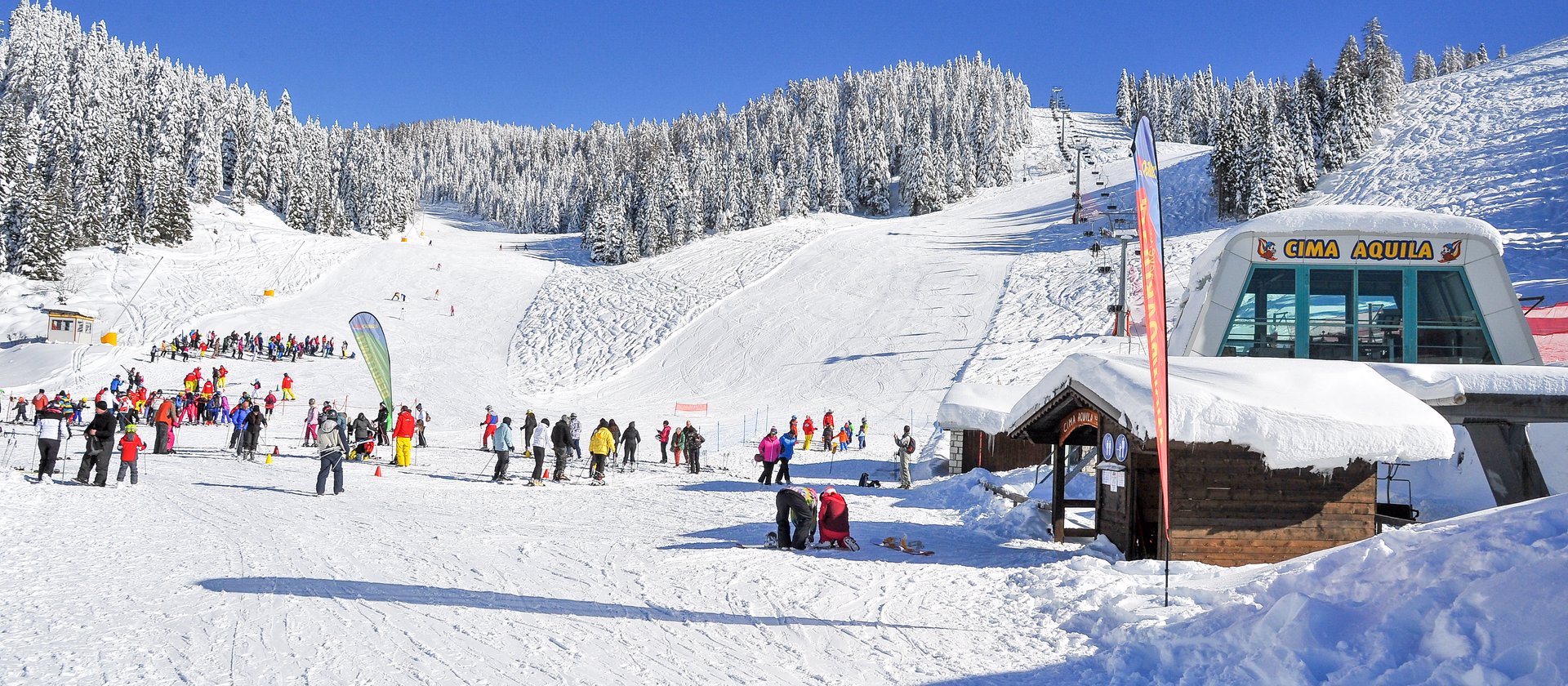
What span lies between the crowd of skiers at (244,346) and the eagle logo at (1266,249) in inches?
1481

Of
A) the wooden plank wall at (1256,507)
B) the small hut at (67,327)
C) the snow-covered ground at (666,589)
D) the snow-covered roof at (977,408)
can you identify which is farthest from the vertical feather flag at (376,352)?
the small hut at (67,327)

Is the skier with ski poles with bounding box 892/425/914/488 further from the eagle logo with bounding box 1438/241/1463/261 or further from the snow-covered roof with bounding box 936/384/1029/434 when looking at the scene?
the eagle logo with bounding box 1438/241/1463/261

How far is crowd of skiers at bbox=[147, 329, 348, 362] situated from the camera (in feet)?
121

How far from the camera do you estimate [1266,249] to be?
15.4 m

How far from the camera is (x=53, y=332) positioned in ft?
134

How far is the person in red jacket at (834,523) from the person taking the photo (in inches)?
434

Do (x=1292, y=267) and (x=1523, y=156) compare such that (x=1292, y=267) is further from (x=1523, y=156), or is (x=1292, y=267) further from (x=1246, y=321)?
(x=1523, y=156)

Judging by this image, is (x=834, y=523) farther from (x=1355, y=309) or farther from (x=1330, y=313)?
(x=1355, y=309)

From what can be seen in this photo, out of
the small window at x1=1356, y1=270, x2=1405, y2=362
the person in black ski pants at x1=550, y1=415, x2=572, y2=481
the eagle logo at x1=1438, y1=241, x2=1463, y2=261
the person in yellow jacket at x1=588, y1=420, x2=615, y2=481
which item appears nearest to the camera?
the eagle logo at x1=1438, y1=241, x2=1463, y2=261

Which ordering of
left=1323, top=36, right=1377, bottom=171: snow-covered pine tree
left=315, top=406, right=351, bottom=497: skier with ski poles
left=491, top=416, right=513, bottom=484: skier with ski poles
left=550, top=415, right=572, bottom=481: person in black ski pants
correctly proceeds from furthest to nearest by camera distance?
left=1323, top=36, right=1377, bottom=171: snow-covered pine tree < left=550, top=415, right=572, bottom=481: person in black ski pants < left=491, top=416, right=513, bottom=484: skier with ski poles < left=315, top=406, right=351, bottom=497: skier with ski poles

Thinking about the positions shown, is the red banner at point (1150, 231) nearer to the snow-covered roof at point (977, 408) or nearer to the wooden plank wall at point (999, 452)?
the snow-covered roof at point (977, 408)

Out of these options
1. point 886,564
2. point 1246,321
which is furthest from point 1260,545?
point 1246,321

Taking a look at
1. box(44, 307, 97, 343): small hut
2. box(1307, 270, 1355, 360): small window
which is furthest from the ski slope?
box(44, 307, 97, 343): small hut

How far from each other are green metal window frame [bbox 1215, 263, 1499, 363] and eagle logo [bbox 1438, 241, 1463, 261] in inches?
6.2
